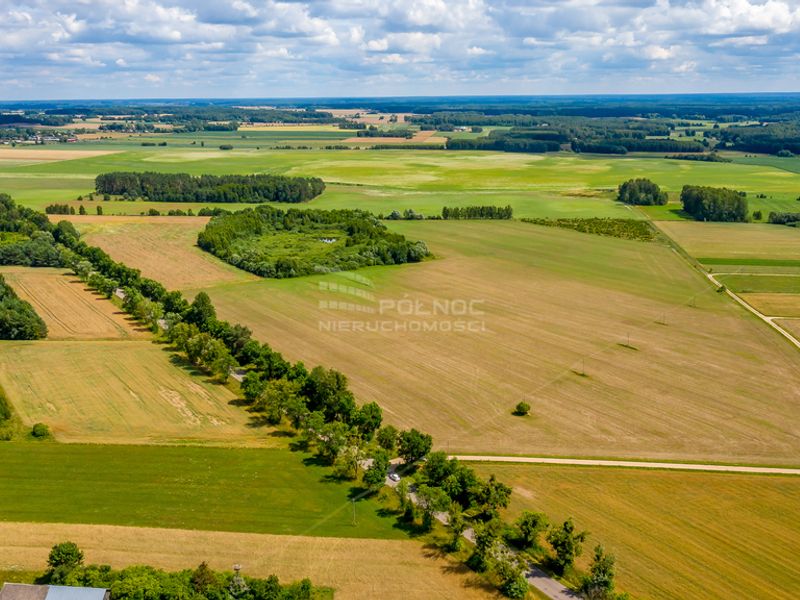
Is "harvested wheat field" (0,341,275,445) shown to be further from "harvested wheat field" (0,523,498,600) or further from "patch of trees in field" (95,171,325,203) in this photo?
"patch of trees in field" (95,171,325,203)

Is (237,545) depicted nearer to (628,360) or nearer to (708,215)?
(628,360)

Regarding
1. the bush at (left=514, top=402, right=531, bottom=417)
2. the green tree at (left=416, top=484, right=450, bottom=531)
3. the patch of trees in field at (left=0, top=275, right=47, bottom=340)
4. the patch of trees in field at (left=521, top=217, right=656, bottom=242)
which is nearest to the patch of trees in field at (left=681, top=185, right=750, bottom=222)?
the patch of trees in field at (left=521, top=217, right=656, bottom=242)

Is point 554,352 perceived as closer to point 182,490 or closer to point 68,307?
point 182,490

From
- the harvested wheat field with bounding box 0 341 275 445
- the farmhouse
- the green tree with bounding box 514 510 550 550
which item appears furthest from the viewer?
the harvested wheat field with bounding box 0 341 275 445

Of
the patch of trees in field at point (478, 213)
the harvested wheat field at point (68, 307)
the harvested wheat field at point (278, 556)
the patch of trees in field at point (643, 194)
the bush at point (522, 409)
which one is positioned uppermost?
the patch of trees in field at point (643, 194)

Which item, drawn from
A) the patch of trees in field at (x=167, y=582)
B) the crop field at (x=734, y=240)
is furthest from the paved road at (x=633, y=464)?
the crop field at (x=734, y=240)

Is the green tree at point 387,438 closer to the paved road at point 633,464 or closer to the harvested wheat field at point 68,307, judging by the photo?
the paved road at point 633,464

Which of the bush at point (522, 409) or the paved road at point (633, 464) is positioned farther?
the bush at point (522, 409)
